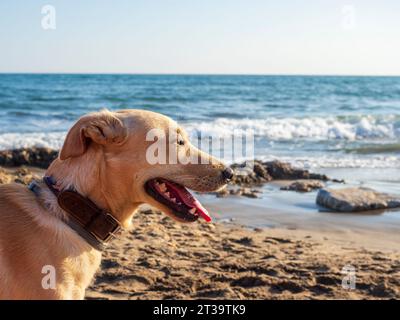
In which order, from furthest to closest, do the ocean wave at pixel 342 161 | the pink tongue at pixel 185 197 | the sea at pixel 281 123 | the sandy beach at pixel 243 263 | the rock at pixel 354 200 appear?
the sea at pixel 281 123 < the ocean wave at pixel 342 161 < the rock at pixel 354 200 < the sandy beach at pixel 243 263 < the pink tongue at pixel 185 197

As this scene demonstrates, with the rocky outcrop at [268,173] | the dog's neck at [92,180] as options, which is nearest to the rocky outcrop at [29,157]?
the rocky outcrop at [268,173]

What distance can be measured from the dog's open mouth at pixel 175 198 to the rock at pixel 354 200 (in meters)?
4.96

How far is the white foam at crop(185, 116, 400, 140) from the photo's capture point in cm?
1778

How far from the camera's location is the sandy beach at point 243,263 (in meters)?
5.08

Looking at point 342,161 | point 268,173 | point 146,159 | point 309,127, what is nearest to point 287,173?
point 268,173

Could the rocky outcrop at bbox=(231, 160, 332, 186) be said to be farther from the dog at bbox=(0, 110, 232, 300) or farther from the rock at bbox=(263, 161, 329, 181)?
the dog at bbox=(0, 110, 232, 300)

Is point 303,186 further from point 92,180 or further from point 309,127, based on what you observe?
point 309,127

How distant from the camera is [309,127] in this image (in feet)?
65.4

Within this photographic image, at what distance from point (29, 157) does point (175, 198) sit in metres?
8.40

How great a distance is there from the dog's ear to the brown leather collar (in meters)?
0.22

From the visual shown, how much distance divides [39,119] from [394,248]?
16.6m

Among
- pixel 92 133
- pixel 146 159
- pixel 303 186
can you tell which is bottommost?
pixel 303 186

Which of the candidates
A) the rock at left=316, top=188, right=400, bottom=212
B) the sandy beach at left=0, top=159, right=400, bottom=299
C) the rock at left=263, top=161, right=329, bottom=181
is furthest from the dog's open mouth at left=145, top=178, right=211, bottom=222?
the rock at left=263, top=161, right=329, bottom=181

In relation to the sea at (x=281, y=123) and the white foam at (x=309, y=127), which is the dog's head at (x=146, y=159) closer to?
the sea at (x=281, y=123)
